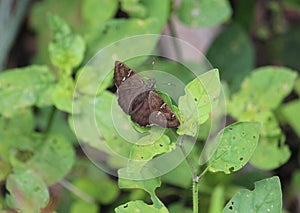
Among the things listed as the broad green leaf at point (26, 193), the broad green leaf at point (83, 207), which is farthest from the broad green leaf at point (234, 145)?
the broad green leaf at point (83, 207)

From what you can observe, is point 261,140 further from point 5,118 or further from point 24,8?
point 24,8

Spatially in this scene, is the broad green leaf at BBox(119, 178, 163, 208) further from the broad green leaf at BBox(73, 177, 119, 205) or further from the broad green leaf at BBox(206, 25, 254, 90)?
the broad green leaf at BBox(206, 25, 254, 90)

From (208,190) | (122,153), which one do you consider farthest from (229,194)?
(122,153)

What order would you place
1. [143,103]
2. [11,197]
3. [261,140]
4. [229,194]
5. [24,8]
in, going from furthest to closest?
1. [24,8]
2. [229,194]
3. [261,140]
4. [11,197]
5. [143,103]

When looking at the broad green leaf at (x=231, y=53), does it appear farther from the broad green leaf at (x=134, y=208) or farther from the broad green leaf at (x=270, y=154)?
the broad green leaf at (x=134, y=208)

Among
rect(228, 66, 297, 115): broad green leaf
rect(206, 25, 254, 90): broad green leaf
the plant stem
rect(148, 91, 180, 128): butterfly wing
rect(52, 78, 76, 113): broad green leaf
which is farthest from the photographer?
rect(206, 25, 254, 90): broad green leaf

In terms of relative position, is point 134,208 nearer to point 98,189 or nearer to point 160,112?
point 160,112

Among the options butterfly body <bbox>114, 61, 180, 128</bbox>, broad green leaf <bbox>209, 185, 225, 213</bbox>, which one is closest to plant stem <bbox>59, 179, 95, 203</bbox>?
broad green leaf <bbox>209, 185, 225, 213</bbox>
